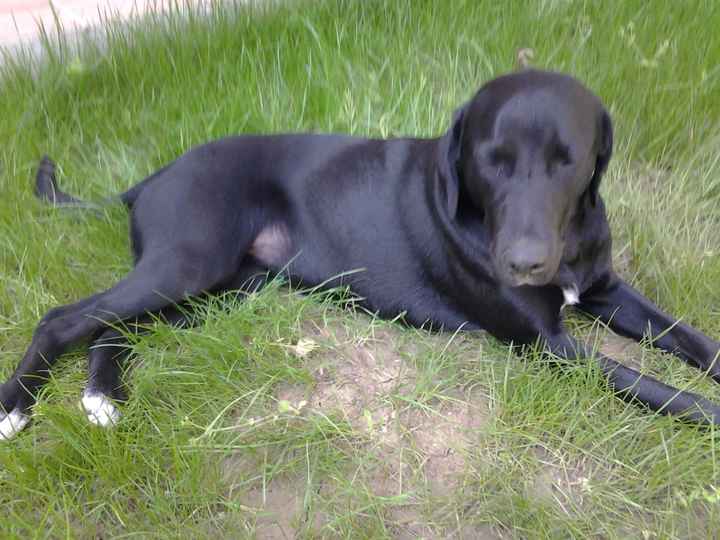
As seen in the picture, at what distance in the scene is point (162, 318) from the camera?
2195 millimetres

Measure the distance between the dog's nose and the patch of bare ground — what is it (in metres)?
0.51

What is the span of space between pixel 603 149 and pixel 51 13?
2.71 m

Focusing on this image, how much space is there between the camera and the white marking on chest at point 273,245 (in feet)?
7.73

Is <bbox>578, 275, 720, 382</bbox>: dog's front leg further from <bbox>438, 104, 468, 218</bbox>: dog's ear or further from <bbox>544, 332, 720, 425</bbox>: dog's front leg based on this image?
<bbox>438, 104, 468, 218</bbox>: dog's ear

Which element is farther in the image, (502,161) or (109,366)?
(109,366)

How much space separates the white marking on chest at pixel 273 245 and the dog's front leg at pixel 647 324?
1.03 metres

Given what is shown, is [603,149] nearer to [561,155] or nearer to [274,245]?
[561,155]

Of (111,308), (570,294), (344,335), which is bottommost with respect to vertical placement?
(344,335)

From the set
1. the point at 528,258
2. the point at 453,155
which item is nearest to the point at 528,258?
the point at 528,258

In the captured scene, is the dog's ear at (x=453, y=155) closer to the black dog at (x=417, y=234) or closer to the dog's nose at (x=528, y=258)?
the black dog at (x=417, y=234)

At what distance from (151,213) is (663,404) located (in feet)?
5.48

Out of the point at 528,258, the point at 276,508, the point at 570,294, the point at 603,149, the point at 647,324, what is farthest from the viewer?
the point at 647,324

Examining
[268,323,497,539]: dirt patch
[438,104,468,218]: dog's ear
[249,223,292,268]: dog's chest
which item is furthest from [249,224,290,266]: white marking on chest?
[438,104,468,218]: dog's ear

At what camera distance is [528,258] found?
1646mm
